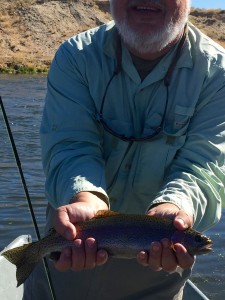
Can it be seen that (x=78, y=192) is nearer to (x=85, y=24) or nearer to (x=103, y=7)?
(x=85, y=24)

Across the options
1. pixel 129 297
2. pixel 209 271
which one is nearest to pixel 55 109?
pixel 129 297

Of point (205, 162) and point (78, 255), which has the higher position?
point (205, 162)

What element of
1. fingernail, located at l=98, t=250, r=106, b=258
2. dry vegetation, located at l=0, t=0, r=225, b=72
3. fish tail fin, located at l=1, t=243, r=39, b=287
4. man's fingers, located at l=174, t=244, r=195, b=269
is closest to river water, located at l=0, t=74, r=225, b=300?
fish tail fin, located at l=1, t=243, r=39, b=287

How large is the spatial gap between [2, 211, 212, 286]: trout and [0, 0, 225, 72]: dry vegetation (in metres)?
38.4

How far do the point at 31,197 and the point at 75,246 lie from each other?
8.00 meters

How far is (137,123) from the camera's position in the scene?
4203 millimetres

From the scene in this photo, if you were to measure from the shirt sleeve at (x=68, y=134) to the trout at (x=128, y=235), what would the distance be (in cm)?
30

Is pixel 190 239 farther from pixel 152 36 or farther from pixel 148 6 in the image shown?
pixel 148 6

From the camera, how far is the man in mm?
4039

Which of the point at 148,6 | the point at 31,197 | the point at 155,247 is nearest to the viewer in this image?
the point at 155,247

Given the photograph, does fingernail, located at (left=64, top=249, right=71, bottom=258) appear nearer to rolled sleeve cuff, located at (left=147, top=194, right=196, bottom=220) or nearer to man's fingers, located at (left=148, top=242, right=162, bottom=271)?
man's fingers, located at (left=148, top=242, right=162, bottom=271)

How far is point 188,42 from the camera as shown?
4.25 metres

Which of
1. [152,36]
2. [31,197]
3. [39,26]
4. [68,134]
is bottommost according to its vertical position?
[39,26]

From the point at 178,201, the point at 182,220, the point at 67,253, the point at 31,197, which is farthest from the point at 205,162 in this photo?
the point at 31,197
